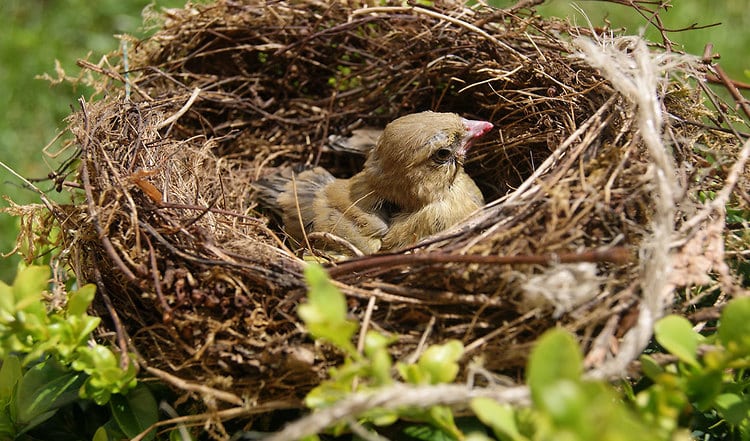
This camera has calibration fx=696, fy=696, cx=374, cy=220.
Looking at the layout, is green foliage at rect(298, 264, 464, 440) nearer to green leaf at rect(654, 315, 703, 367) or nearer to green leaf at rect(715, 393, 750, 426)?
green leaf at rect(654, 315, 703, 367)

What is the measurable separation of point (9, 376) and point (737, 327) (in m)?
2.10

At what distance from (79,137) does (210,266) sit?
846 mm

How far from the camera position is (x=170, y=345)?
2135 millimetres

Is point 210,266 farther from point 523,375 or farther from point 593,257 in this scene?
point 593,257

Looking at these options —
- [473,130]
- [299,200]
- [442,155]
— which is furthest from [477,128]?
[299,200]

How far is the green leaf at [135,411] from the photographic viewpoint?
6.73 ft

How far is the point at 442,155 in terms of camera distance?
309 cm

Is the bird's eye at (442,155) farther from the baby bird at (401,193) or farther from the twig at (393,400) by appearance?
the twig at (393,400)

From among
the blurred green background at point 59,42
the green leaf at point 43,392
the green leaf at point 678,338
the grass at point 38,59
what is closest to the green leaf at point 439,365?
the green leaf at point 678,338

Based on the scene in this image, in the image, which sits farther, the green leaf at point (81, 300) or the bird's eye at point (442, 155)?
the bird's eye at point (442, 155)

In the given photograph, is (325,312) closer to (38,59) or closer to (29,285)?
(29,285)

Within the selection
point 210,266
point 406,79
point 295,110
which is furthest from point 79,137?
point 406,79

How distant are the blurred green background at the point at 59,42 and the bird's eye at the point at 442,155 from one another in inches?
82.2

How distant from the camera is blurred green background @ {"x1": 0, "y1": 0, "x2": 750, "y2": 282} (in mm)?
4973
